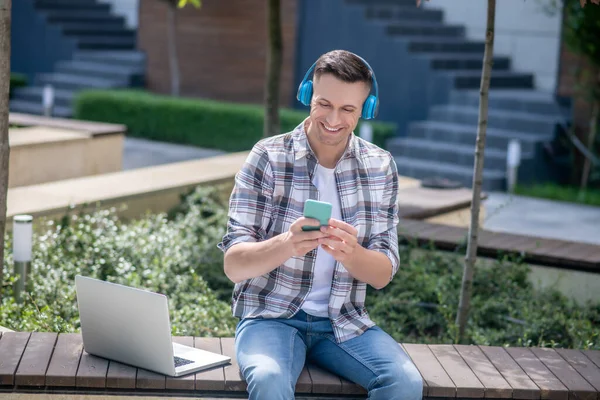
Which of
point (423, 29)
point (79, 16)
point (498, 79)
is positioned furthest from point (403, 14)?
point (79, 16)

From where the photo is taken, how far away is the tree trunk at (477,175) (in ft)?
14.6

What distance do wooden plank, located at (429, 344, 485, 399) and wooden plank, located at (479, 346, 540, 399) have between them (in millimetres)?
112

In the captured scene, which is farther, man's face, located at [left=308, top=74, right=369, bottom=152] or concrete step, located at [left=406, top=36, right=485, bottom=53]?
concrete step, located at [left=406, top=36, right=485, bottom=53]

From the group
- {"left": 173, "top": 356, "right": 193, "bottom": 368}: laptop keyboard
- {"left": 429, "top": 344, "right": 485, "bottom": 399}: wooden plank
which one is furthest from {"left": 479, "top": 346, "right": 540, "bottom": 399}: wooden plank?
{"left": 173, "top": 356, "right": 193, "bottom": 368}: laptop keyboard

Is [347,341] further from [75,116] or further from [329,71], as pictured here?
[75,116]

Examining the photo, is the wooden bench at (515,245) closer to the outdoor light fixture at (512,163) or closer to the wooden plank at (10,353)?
the wooden plank at (10,353)

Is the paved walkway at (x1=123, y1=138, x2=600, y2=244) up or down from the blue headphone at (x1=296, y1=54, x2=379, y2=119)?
down

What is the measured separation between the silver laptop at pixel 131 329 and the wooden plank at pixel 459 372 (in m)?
0.76

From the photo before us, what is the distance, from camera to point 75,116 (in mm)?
16609

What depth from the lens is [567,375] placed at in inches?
135

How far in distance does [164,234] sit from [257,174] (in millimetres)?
2989

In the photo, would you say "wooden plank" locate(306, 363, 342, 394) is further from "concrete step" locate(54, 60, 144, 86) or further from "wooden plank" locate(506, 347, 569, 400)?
"concrete step" locate(54, 60, 144, 86)

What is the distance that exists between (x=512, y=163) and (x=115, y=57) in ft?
32.2

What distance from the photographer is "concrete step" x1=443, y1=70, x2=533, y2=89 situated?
557 inches
